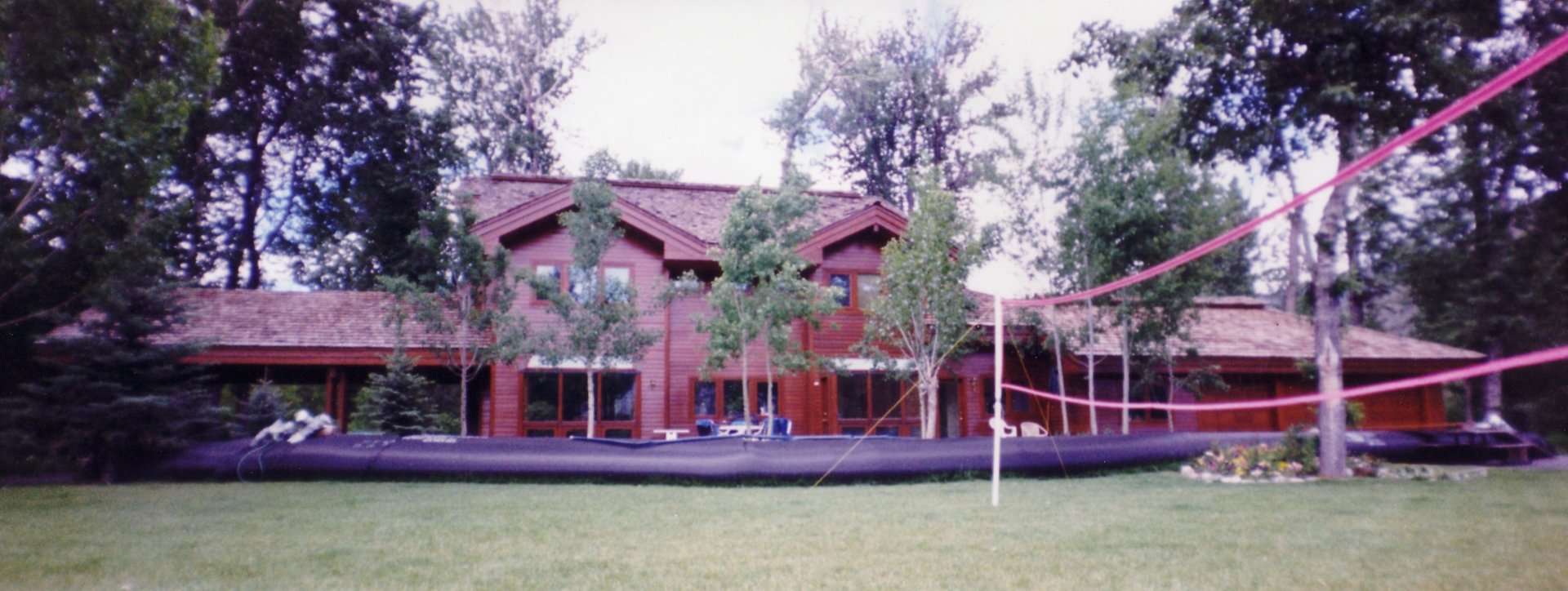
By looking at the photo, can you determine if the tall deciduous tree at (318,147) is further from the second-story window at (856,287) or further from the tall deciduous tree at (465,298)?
the second-story window at (856,287)

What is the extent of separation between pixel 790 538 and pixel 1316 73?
11.5 metres

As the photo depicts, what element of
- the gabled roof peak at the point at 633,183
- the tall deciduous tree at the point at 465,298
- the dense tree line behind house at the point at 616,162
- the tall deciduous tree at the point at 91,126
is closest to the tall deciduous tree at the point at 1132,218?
the dense tree line behind house at the point at 616,162

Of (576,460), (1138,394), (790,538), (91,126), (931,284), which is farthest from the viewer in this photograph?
(1138,394)

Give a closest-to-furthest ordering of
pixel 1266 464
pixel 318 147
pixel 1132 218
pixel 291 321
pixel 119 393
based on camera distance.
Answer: pixel 119 393
pixel 1266 464
pixel 1132 218
pixel 291 321
pixel 318 147

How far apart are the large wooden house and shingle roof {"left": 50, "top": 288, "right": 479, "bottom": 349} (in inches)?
1.8

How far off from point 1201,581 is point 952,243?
12085mm

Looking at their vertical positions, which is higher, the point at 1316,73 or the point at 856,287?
the point at 1316,73

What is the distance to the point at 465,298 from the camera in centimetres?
1712

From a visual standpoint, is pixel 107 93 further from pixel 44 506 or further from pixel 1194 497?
pixel 1194 497

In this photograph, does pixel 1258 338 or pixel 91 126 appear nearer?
pixel 91 126

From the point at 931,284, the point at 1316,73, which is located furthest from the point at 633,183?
the point at 1316,73

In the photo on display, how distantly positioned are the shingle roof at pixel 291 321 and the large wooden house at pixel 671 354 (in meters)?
0.05

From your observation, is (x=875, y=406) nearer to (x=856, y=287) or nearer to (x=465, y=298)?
(x=856, y=287)

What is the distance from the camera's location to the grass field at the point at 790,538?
18.5 ft
